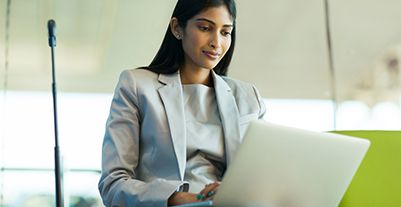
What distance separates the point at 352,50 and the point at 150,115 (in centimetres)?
403

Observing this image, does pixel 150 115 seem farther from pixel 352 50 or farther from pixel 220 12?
pixel 352 50

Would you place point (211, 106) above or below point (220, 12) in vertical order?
below

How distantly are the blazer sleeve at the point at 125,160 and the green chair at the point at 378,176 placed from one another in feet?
1.47

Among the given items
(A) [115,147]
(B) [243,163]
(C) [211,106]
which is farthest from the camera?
(C) [211,106]

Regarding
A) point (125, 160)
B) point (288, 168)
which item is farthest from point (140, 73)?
point (288, 168)

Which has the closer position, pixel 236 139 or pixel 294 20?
pixel 236 139

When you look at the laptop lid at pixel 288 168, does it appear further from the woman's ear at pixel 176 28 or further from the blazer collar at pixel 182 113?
the woman's ear at pixel 176 28

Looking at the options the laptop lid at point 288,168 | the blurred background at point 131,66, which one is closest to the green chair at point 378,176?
the laptop lid at point 288,168

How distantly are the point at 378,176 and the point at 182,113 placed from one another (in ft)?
1.67

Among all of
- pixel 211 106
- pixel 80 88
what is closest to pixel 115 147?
pixel 211 106

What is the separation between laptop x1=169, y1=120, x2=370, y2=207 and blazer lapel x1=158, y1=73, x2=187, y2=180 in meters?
0.34

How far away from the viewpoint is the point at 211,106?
1.97 m

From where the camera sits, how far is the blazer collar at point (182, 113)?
5.95 ft

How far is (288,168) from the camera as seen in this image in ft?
4.91
